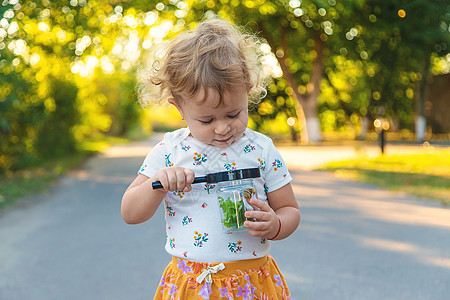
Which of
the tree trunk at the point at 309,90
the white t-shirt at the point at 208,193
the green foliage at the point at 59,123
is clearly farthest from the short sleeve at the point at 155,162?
the tree trunk at the point at 309,90

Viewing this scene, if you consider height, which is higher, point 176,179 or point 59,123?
point 176,179

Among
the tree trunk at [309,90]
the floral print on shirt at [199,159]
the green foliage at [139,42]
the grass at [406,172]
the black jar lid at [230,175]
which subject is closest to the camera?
the black jar lid at [230,175]

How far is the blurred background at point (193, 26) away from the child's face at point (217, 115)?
4.48 meters

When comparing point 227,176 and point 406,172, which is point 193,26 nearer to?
point 406,172

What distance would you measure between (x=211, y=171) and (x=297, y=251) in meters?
3.04

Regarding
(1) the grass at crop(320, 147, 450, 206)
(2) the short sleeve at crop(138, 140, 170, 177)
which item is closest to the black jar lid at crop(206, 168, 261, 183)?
(2) the short sleeve at crop(138, 140, 170, 177)

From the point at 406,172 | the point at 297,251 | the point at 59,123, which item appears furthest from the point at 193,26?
the point at 297,251

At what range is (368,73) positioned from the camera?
26.5m

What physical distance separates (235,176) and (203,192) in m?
0.22

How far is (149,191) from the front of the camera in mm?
1895

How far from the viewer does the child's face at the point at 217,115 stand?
1801mm

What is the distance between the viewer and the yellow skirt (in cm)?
188

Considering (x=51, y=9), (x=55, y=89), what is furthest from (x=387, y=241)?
(x=55, y=89)

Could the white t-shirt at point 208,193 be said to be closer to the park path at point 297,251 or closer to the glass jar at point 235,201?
the glass jar at point 235,201
